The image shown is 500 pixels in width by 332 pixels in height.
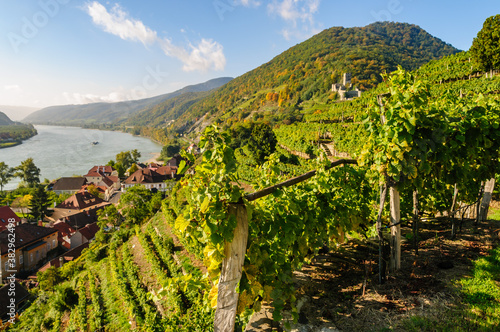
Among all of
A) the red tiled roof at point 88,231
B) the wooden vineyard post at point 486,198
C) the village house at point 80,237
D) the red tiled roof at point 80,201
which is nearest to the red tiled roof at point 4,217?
the red tiled roof at point 80,201

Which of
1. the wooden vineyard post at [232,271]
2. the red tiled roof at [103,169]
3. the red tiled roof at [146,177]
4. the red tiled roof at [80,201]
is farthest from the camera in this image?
the red tiled roof at [103,169]

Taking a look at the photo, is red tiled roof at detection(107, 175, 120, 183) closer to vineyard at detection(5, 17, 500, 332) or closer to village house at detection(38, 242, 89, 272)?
village house at detection(38, 242, 89, 272)

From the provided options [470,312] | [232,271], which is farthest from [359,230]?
[232,271]

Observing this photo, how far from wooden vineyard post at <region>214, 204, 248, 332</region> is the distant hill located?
9430 cm

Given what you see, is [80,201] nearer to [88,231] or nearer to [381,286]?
[88,231]

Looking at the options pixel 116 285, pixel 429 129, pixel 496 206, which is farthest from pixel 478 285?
pixel 116 285

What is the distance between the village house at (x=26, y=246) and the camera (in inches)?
1076

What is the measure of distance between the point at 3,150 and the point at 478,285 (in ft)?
555

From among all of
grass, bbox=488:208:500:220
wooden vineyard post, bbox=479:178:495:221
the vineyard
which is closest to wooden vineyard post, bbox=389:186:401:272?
the vineyard

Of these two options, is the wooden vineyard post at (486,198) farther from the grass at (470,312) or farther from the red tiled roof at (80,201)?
the red tiled roof at (80,201)

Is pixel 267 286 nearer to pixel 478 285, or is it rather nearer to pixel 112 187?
pixel 478 285

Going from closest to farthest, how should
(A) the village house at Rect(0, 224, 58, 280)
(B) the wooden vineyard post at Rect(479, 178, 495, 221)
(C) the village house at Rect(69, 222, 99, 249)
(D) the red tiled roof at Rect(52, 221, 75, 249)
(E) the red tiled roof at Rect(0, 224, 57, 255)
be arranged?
1. (B) the wooden vineyard post at Rect(479, 178, 495, 221)
2. (A) the village house at Rect(0, 224, 58, 280)
3. (E) the red tiled roof at Rect(0, 224, 57, 255)
4. (C) the village house at Rect(69, 222, 99, 249)
5. (D) the red tiled roof at Rect(52, 221, 75, 249)

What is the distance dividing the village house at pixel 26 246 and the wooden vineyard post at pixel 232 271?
35879 mm

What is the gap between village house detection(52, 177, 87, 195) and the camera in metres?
61.3
